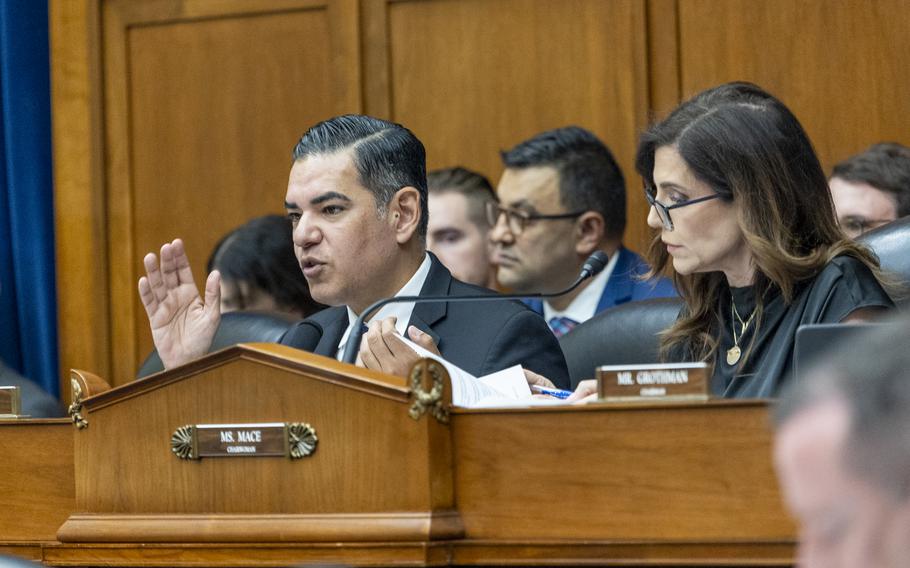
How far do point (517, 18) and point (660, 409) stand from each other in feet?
9.89

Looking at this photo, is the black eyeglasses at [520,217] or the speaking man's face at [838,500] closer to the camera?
the speaking man's face at [838,500]

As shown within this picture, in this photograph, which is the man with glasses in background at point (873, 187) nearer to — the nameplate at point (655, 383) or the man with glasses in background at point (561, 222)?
the man with glasses in background at point (561, 222)

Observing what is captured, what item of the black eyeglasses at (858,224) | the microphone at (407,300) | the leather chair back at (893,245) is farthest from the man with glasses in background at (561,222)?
the microphone at (407,300)

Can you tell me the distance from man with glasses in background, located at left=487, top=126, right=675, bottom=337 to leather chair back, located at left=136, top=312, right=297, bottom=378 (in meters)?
0.96

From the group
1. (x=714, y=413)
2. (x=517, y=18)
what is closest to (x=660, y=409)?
(x=714, y=413)

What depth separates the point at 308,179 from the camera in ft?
9.03

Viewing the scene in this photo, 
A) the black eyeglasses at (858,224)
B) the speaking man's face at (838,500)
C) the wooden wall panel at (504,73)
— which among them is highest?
the wooden wall panel at (504,73)

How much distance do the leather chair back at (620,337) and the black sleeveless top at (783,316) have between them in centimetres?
35

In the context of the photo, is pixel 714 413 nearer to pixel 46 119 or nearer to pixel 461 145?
pixel 461 145

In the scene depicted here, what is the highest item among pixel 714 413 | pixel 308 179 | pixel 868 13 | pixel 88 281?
pixel 868 13

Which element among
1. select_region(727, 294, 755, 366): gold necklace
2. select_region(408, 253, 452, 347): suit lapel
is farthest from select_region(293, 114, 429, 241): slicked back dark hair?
select_region(727, 294, 755, 366): gold necklace

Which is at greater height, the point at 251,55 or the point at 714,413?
the point at 251,55

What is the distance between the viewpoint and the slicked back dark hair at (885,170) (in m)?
3.57

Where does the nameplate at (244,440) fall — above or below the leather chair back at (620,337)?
above
